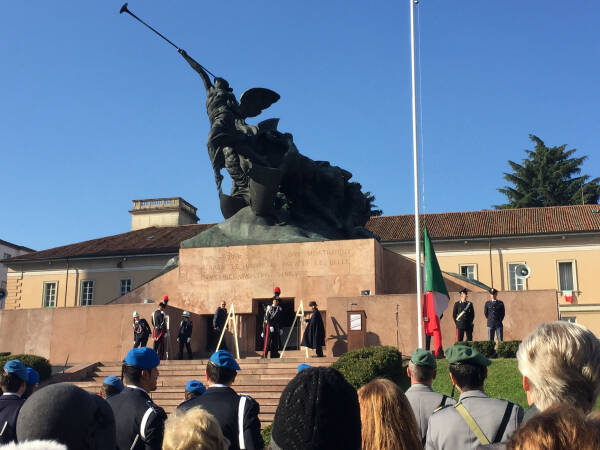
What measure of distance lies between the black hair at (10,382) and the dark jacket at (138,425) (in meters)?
1.31

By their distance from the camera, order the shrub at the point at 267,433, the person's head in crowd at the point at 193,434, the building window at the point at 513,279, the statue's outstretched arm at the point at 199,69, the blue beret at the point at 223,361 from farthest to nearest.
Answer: the building window at the point at 513,279, the statue's outstretched arm at the point at 199,69, the shrub at the point at 267,433, the blue beret at the point at 223,361, the person's head in crowd at the point at 193,434

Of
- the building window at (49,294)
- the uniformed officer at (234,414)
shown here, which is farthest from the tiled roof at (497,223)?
the uniformed officer at (234,414)

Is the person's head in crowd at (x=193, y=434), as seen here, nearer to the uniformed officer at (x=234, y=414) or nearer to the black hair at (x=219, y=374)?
the uniformed officer at (x=234, y=414)

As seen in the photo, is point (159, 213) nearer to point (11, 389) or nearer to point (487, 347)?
point (487, 347)

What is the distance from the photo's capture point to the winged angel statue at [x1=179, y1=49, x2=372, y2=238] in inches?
776

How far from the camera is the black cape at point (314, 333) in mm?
16625

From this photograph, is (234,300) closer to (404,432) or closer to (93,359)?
(93,359)

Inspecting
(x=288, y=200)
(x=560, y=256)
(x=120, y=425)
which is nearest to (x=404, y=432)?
(x=120, y=425)

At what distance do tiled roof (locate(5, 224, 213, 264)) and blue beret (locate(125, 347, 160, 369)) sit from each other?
4254 cm

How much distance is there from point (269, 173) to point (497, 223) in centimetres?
2817

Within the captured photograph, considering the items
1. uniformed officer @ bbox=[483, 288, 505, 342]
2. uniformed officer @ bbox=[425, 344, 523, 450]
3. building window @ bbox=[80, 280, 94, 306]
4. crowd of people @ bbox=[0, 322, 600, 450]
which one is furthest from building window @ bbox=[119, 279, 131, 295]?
uniformed officer @ bbox=[425, 344, 523, 450]

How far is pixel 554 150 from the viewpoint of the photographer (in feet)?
184

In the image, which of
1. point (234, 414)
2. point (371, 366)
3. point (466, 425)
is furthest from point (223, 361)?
point (371, 366)

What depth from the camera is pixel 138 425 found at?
430cm
